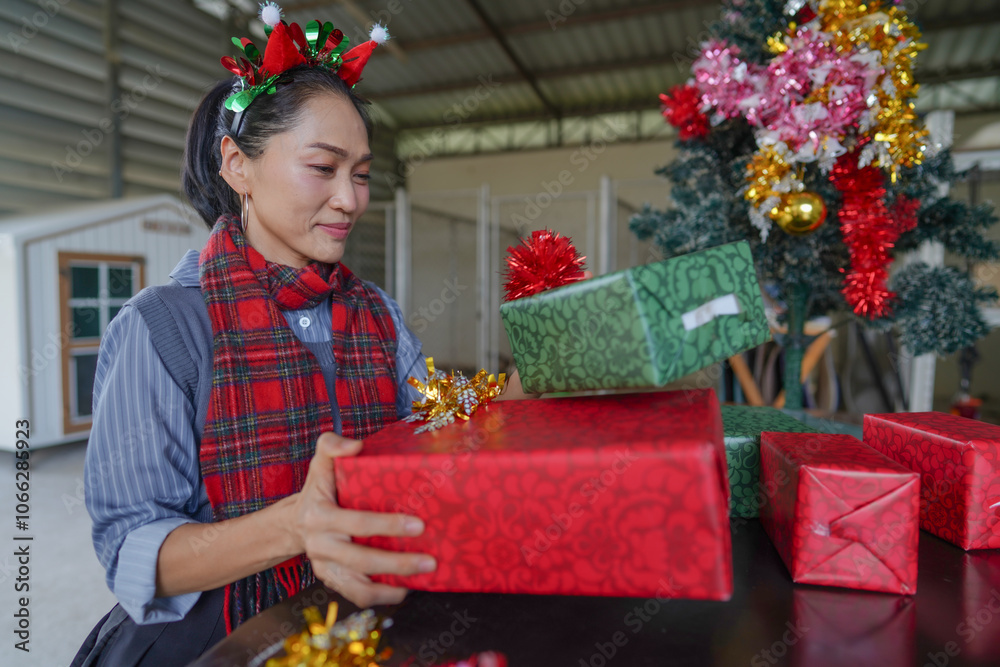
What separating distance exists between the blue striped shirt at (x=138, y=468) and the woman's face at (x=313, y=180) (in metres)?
0.24

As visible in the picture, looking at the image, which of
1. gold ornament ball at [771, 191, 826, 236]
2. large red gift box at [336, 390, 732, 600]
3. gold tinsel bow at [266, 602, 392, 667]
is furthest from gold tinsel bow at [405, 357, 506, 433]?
gold ornament ball at [771, 191, 826, 236]

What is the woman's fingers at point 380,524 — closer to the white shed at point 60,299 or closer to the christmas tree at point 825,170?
the christmas tree at point 825,170

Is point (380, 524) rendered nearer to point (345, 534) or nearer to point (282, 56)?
point (345, 534)

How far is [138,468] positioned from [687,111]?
1.32m

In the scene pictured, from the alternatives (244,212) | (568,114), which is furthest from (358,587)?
(568,114)

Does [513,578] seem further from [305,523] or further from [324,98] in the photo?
[324,98]

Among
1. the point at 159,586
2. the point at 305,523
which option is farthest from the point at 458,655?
the point at 159,586

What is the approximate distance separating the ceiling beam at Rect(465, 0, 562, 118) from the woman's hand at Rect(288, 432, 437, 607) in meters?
6.44

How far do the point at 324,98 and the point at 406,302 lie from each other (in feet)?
12.3

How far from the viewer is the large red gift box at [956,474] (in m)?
0.68

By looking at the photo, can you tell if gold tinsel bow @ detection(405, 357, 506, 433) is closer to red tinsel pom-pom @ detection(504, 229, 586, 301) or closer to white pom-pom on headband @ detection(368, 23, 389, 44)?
red tinsel pom-pom @ detection(504, 229, 586, 301)

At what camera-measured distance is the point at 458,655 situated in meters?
→ 0.50

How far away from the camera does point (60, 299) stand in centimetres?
354

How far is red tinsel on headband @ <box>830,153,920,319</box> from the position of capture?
1.18 metres
